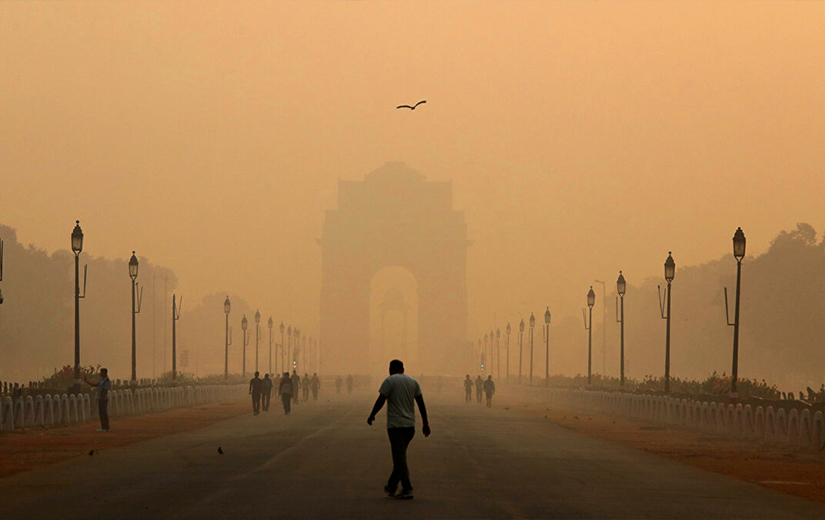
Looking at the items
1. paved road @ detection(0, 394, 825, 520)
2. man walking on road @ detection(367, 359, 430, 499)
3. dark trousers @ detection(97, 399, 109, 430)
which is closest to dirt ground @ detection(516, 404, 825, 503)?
paved road @ detection(0, 394, 825, 520)

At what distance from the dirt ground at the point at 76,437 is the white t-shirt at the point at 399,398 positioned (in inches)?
275

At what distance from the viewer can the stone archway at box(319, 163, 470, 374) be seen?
7170 inches

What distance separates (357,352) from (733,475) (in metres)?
157

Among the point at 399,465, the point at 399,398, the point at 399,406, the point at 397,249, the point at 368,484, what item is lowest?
the point at 368,484

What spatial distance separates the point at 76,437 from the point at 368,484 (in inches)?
601

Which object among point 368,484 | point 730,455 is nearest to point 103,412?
point 730,455

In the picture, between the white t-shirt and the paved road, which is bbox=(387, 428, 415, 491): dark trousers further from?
the paved road

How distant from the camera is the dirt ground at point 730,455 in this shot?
861 inches

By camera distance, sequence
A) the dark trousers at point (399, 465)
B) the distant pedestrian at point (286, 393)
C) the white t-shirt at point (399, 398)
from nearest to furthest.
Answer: the dark trousers at point (399, 465) < the white t-shirt at point (399, 398) < the distant pedestrian at point (286, 393)

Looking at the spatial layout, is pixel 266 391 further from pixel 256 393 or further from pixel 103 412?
pixel 103 412

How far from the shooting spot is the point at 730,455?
92.3ft

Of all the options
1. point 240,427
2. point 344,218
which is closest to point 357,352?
point 344,218

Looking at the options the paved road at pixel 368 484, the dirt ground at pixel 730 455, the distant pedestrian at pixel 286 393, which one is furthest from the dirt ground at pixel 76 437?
the dirt ground at pixel 730 455

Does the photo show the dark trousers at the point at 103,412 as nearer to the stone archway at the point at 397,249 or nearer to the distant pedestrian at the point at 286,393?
the distant pedestrian at the point at 286,393
